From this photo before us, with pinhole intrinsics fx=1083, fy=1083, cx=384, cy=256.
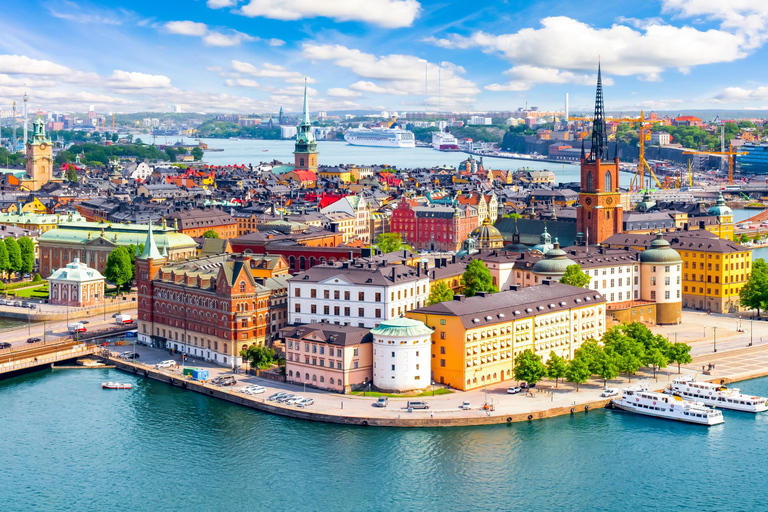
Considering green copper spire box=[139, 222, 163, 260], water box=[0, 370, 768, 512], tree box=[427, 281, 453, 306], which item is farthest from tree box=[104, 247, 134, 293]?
water box=[0, 370, 768, 512]

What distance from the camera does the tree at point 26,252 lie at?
91625mm

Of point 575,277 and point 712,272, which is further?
point 712,272

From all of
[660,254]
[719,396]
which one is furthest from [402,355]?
[660,254]

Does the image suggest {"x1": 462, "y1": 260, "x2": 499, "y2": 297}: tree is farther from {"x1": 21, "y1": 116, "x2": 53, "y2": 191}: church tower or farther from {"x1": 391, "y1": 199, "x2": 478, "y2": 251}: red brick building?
{"x1": 21, "y1": 116, "x2": 53, "y2": 191}: church tower

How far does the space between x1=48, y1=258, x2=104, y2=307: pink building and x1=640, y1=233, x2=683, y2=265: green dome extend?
39.4m

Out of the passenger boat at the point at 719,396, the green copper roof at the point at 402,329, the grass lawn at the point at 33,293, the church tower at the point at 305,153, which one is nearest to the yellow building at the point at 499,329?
the green copper roof at the point at 402,329

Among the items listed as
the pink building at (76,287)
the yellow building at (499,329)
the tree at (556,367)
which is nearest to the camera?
the yellow building at (499,329)

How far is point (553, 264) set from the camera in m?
70.6

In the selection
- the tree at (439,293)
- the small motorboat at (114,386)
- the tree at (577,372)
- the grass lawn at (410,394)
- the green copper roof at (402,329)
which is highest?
the tree at (439,293)

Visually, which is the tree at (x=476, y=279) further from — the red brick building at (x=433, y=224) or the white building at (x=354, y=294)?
the red brick building at (x=433, y=224)

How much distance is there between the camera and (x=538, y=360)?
179 feet

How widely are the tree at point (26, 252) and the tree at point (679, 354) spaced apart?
56.6 metres

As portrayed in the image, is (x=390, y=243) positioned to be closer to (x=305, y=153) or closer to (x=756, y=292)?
(x=756, y=292)

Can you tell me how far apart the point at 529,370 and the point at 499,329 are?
9.04 feet
